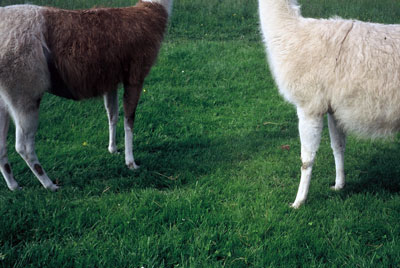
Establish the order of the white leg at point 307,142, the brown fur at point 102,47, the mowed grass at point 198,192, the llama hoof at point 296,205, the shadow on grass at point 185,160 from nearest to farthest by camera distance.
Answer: the mowed grass at point 198,192
the white leg at point 307,142
the llama hoof at point 296,205
the brown fur at point 102,47
the shadow on grass at point 185,160

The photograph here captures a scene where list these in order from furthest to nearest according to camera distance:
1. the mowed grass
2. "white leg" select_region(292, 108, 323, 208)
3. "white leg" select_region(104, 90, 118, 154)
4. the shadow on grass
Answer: "white leg" select_region(104, 90, 118, 154) → the shadow on grass → "white leg" select_region(292, 108, 323, 208) → the mowed grass

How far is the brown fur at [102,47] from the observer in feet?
12.1

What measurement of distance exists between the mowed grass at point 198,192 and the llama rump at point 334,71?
1.74ft

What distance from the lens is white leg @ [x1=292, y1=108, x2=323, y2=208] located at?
11.0 feet

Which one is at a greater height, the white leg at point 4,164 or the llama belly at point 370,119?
the llama belly at point 370,119

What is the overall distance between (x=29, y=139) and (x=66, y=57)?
2.70ft

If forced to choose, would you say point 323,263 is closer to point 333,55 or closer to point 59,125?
point 333,55

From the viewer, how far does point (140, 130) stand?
5258 millimetres

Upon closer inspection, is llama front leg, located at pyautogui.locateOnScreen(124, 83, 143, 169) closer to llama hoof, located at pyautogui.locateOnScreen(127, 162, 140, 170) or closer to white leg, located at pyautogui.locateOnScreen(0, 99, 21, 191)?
llama hoof, located at pyautogui.locateOnScreen(127, 162, 140, 170)

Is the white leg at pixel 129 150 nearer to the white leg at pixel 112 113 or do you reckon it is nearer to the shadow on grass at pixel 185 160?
the shadow on grass at pixel 185 160

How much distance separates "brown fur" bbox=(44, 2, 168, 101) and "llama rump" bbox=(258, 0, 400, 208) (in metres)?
1.39

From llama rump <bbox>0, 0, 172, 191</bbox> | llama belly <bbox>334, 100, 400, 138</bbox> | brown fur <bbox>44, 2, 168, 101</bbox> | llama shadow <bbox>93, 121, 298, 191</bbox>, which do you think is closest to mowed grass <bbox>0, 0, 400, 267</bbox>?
llama shadow <bbox>93, 121, 298, 191</bbox>

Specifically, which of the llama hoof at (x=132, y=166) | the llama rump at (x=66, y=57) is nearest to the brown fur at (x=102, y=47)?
the llama rump at (x=66, y=57)

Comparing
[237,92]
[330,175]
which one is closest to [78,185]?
[330,175]
